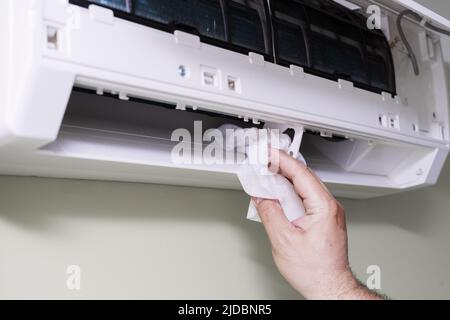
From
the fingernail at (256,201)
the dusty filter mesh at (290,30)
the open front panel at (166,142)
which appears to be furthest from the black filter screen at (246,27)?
the fingernail at (256,201)

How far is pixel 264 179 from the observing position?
0.71m

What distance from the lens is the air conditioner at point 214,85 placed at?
49 centimetres

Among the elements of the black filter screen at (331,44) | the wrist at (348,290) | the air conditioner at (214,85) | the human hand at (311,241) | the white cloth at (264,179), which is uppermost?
the black filter screen at (331,44)

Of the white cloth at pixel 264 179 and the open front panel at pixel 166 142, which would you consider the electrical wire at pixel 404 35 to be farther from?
the white cloth at pixel 264 179

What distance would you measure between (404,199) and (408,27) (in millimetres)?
584

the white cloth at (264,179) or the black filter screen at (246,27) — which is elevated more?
the black filter screen at (246,27)

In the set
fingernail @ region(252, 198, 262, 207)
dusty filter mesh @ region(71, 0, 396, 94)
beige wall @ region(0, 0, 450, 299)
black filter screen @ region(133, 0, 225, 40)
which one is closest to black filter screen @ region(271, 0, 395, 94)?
dusty filter mesh @ region(71, 0, 396, 94)

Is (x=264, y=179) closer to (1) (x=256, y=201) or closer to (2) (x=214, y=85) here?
(1) (x=256, y=201)

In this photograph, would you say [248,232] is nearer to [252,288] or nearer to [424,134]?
[252,288]

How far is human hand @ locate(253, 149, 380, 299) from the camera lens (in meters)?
0.68

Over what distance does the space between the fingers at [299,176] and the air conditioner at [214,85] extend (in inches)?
2.4

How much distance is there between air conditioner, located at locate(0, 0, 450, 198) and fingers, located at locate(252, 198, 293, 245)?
82 millimetres

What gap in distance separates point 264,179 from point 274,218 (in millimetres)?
65

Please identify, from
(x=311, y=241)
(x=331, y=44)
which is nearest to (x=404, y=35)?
(x=331, y=44)
